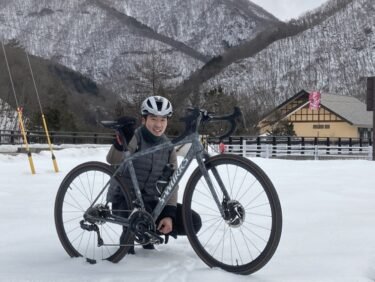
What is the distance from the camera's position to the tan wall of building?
159 feet

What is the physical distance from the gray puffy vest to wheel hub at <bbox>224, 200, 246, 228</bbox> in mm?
598

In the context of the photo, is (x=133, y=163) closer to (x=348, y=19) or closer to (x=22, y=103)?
(x=22, y=103)

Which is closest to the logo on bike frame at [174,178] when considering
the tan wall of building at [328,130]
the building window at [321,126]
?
the tan wall of building at [328,130]

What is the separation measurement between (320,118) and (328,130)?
1.52m

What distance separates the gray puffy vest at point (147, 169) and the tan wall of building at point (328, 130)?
47905 millimetres

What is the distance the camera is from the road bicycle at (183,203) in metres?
2.81

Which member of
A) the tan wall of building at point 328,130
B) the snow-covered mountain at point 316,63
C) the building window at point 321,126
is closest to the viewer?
the tan wall of building at point 328,130

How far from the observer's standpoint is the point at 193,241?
2971 mm

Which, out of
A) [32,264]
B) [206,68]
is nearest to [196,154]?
[32,264]

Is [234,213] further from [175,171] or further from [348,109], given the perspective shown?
[348,109]

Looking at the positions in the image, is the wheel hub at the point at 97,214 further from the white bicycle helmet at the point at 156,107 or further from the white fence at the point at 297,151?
the white fence at the point at 297,151

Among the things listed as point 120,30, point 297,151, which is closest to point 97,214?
point 297,151

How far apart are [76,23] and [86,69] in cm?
3272

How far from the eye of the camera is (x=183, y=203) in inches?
118
